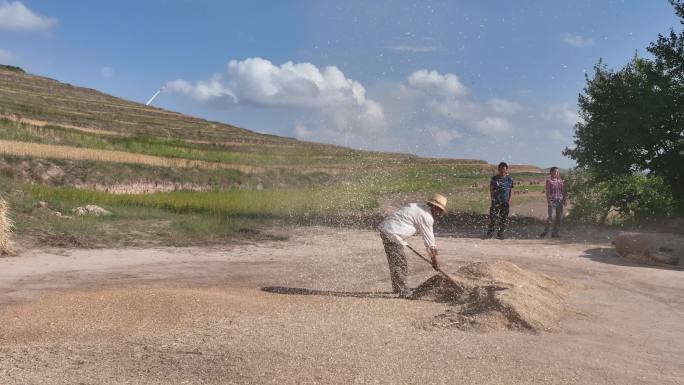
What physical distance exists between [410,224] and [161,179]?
19.9 metres

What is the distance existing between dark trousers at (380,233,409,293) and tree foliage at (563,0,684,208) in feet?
36.1

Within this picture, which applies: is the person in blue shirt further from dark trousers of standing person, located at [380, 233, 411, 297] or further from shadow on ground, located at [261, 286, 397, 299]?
dark trousers of standing person, located at [380, 233, 411, 297]

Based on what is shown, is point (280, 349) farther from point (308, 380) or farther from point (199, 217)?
point (199, 217)

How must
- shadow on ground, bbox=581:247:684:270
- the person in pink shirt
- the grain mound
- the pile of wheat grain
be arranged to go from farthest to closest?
1. the person in pink shirt
2. shadow on ground, bbox=581:247:684:270
3. the pile of wheat grain
4. the grain mound

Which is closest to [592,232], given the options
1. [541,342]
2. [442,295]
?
[442,295]

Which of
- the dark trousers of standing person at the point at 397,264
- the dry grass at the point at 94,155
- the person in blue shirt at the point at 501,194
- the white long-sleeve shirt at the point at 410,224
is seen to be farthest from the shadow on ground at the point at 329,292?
the dry grass at the point at 94,155

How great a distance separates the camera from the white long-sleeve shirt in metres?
9.07

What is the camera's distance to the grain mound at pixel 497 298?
7.95 m

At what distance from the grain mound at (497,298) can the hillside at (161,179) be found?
8.03 m

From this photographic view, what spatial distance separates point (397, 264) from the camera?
30.6 feet

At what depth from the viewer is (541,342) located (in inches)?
292

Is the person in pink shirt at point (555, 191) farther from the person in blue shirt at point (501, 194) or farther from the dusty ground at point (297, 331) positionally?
the dusty ground at point (297, 331)

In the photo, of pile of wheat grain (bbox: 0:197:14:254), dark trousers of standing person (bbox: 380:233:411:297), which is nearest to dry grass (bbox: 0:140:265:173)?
pile of wheat grain (bbox: 0:197:14:254)

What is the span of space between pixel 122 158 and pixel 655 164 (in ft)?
69.1
